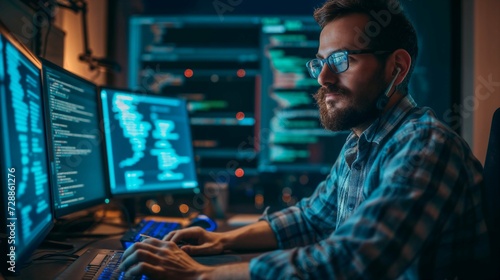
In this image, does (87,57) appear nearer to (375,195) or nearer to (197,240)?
(197,240)

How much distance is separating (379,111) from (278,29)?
1.06m

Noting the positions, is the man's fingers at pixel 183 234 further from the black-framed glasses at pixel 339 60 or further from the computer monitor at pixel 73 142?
the black-framed glasses at pixel 339 60

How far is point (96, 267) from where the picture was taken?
2.88 ft

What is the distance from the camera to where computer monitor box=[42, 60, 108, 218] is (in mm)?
1044

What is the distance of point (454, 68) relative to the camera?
1.89 metres

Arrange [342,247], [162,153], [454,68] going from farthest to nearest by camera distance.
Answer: [454,68] < [162,153] < [342,247]

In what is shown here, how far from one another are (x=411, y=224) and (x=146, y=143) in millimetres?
1074

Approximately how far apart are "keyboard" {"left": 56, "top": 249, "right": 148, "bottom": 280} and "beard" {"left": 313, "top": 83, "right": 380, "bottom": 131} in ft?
1.97

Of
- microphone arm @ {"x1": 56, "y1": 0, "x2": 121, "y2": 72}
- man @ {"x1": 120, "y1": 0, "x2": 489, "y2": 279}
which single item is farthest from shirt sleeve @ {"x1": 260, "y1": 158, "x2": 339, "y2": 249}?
microphone arm @ {"x1": 56, "y1": 0, "x2": 121, "y2": 72}

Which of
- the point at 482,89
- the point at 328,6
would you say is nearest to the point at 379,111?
the point at 328,6

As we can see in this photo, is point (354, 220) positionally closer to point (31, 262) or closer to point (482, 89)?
point (31, 262)

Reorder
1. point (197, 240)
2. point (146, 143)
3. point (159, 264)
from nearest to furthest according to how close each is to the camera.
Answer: point (159, 264), point (197, 240), point (146, 143)

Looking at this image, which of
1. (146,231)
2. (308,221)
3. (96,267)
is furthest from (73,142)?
(308,221)

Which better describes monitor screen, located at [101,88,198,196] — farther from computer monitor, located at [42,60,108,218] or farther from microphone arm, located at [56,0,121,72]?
microphone arm, located at [56,0,121,72]
